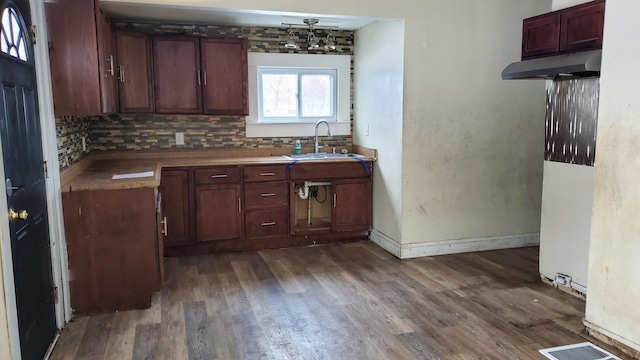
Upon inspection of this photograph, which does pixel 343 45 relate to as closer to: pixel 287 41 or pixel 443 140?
pixel 287 41

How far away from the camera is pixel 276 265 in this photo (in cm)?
430

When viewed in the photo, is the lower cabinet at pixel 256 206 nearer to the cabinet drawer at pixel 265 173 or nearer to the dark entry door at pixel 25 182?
the cabinet drawer at pixel 265 173

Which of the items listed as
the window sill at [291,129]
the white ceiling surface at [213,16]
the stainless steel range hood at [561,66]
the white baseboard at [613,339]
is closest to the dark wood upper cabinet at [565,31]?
the stainless steel range hood at [561,66]

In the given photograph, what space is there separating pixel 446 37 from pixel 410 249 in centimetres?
190

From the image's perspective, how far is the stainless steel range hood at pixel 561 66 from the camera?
296 cm

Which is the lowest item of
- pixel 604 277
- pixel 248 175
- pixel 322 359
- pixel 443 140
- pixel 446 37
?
pixel 322 359

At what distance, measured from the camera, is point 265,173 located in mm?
4676

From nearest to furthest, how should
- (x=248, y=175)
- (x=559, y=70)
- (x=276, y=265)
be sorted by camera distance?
(x=559, y=70)
(x=276, y=265)
(x=248, y=175)

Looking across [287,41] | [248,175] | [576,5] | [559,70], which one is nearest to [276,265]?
[248,175]

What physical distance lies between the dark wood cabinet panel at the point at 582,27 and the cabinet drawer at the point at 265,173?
256cm

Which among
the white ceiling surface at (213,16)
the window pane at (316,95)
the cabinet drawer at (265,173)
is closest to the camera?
the white ceiling surface at (213,16)

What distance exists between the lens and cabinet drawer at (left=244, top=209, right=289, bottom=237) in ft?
15.4

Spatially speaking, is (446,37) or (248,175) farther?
(248,175)

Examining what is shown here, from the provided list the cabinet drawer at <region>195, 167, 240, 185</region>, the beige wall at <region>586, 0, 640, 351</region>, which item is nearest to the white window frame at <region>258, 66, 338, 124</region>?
the cabinet drawer at <region>195, 167, 240, 185</region>
